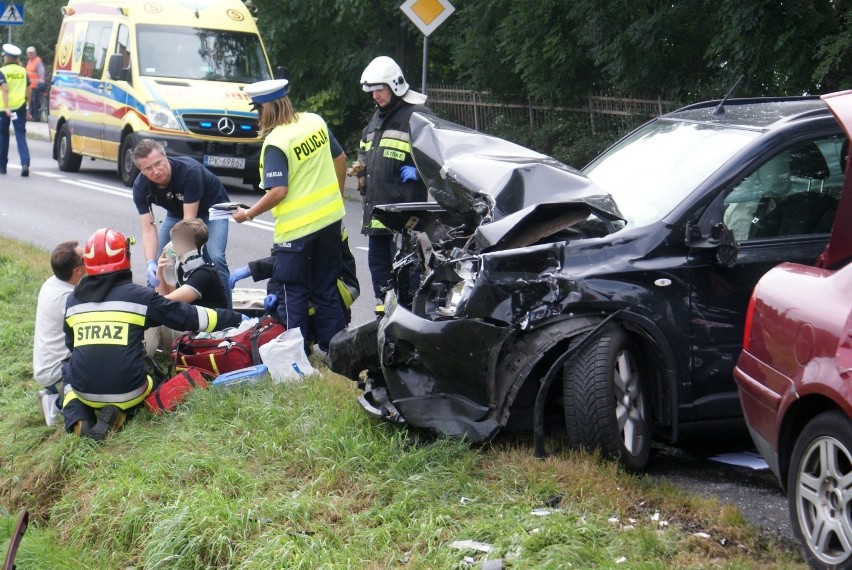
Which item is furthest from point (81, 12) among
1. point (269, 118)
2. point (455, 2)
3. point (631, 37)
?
point (269, 118)

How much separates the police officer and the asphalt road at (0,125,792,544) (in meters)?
1.25

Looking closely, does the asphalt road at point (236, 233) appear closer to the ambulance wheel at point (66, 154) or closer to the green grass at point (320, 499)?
the ambulance wheel at point (66, 154)

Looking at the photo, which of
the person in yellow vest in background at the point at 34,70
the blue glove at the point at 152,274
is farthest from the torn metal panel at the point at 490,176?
the person in yellow vest in background at the point at 34,70

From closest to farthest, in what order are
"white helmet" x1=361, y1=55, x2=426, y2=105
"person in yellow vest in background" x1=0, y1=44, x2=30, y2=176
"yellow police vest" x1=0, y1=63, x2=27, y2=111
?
"white helmet" x1=361, y1=55, x2=426, y2=105 < "person in yellow vest in background" x1=0, y1=44, x2=30, y2=176 < "yellow police vest" x1=0, y1=63, x2=27, y2=111

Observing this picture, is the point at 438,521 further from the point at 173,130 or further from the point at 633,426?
the point at 173,130

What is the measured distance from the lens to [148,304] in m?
6.24

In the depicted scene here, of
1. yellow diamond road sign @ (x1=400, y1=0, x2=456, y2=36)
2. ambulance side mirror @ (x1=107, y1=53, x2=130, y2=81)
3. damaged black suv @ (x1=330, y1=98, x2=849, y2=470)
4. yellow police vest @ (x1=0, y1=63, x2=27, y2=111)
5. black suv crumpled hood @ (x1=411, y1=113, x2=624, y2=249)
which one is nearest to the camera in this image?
damaged black suv @ (x1=330, y1=98, x2=849, y2=470)

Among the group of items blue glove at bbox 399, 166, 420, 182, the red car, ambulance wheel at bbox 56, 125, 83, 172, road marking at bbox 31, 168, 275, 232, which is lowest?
road marking at bbox 31, 168, 275, 232

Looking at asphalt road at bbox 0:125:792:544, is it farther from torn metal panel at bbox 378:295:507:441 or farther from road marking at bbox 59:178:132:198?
torn metal panel at bbox 378:295:507:441

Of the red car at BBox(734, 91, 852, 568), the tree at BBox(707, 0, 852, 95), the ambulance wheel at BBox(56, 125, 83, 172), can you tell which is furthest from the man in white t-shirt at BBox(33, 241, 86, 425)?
the ambulance wheel at BBox(56, 125, 83, 172)

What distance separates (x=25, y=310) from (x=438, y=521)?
5610mm

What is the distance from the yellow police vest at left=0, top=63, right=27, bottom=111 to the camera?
59.0 feet

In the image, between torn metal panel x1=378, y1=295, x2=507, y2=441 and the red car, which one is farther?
torn metal panel x1=378, y1=295, x2=507, y2=441

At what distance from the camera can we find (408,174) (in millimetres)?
Answer: 7562
